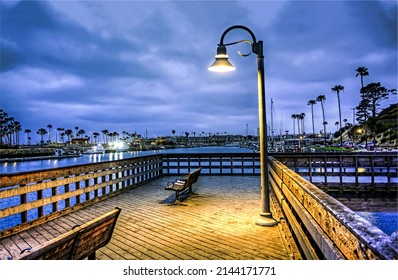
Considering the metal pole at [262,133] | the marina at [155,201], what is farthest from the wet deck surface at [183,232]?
the metal pole at [262,133]


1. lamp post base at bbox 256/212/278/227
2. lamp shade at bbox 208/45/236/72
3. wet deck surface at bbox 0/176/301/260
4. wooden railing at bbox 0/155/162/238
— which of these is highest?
lamp shade at bbox 208/45/236/72

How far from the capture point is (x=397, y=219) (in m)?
13.4

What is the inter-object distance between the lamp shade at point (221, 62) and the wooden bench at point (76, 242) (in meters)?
3.40

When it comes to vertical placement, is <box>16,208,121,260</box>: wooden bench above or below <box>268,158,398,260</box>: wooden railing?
below

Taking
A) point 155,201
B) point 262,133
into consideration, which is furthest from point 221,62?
point 155,201

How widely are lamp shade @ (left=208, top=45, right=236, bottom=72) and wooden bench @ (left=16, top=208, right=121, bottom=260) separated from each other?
3403mm

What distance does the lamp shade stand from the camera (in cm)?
554

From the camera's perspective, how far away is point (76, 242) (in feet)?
8.86

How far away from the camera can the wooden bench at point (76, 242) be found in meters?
2.16

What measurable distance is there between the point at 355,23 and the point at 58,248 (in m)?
5.62

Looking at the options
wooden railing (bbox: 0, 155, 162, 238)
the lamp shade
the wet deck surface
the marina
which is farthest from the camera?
wooden railing (bbox: 0, 155, 162, 238)

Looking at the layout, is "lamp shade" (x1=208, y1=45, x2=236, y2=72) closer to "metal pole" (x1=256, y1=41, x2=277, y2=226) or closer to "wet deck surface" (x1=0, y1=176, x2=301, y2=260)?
"metal pole" (x1=256, y1=41, x2=277, y2=226)

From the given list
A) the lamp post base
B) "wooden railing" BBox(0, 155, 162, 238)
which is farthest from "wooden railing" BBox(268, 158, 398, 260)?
"wooden railing" BBox(0, 155, 162, 238)
